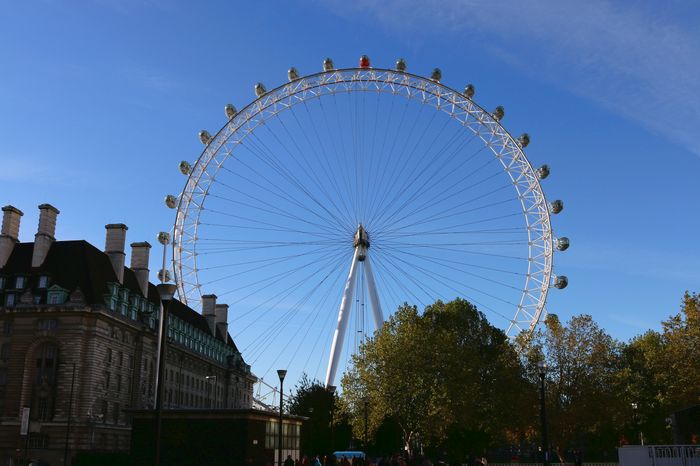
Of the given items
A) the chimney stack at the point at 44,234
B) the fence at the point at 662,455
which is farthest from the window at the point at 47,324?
the fence at the point at 662,455

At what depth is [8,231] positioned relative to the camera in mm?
82125

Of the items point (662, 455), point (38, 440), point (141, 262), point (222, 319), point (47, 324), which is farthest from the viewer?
point (222, 319)

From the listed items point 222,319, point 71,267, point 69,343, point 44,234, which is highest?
point 44,234

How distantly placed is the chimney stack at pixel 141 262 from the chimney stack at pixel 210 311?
91.9 feet

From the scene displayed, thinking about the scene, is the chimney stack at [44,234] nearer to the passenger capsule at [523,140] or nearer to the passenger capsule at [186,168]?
the passenger capsule at [186,168]

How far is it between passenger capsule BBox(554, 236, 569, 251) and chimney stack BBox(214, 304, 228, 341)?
7439 centimetres

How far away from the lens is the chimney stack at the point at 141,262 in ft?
307

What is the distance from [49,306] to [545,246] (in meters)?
48.7

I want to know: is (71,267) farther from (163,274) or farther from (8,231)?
(163,274)

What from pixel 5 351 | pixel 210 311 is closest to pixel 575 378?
pixel 5 351

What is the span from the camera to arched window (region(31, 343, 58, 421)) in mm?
73250

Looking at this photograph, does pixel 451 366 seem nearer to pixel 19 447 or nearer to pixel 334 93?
pixel 334 93

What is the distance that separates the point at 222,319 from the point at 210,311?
5642 mm

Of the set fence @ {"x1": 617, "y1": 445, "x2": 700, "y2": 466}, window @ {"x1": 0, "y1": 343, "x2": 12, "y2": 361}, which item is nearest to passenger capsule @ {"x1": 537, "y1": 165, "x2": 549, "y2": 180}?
fence @ {"x1": 617, "y1": 445, "x2": 700, "y2": 466}
